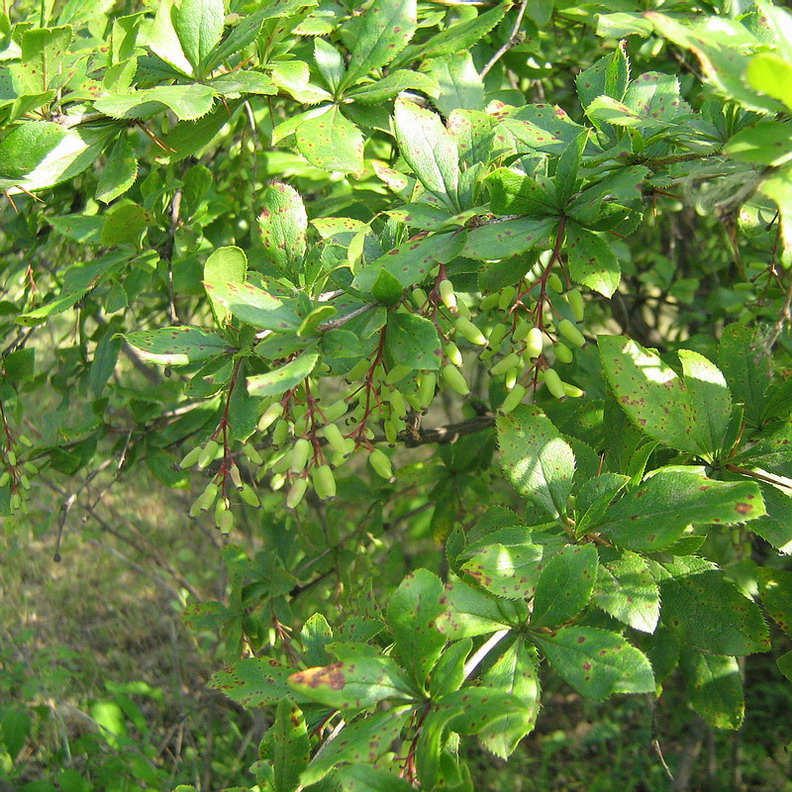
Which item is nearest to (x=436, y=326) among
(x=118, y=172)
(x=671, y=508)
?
(x=671, y=508)

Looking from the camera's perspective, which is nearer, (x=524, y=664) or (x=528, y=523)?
(x=524, y=664)

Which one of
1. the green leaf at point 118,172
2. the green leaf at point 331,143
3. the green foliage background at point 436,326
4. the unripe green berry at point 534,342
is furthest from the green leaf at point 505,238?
the green leaf at point 118,172

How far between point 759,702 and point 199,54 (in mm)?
2868

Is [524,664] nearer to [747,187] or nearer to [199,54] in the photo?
[747,187]

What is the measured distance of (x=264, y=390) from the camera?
0.79m

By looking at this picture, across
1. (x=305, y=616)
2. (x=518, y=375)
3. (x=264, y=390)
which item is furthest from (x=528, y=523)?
(x=305, y=616)

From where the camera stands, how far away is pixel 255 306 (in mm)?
884

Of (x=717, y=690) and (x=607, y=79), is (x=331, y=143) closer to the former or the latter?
(x=607, y=79)

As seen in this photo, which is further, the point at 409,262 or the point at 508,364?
the point at 508,364

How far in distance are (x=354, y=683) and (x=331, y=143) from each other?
0.71m

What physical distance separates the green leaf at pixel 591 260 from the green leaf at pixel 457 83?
0.36m

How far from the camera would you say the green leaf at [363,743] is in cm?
79

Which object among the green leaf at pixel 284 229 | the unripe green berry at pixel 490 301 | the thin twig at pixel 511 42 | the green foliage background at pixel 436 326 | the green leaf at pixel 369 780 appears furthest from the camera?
the thin twig at pixel 511 42

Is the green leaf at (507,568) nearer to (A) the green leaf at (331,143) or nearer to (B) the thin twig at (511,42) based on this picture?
(A) the green leaf at (331,143)
